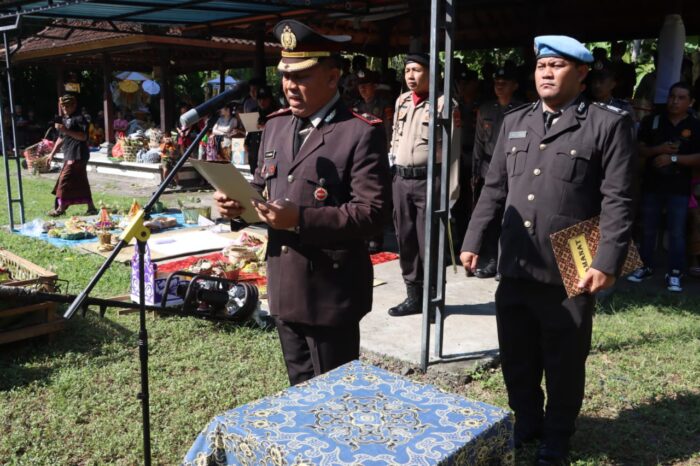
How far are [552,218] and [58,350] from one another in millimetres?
3555

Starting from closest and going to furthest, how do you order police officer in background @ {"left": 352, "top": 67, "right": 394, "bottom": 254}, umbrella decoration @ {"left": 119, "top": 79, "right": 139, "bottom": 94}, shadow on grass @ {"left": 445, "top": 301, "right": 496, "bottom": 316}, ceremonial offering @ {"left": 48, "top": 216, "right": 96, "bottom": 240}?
1. shadow on grass @ {"left": 445, "top": 301, "right": 496, "bottom": 316}
2. police officer in background @ {"left": 352, "top": 67, "right": 394, "bottom": 254}
3. ceremonial offering @ {"left": 48, "top": 216, "right": 96, "bottom": 240}
4. umbrella decoration @ {"left": 119, "top": 79, "right": 139, "bottom": 94}

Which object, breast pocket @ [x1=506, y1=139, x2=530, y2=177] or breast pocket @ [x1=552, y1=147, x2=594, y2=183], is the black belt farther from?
breast pocket @ [x1=552, y1=147, x2=594, y2=183]

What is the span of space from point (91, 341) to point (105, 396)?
968mm

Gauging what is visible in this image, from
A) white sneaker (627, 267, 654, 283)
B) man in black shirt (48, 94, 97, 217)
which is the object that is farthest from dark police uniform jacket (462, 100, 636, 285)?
man in black shirt (48, 94, 97, 217)

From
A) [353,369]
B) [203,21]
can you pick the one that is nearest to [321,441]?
[353,369]

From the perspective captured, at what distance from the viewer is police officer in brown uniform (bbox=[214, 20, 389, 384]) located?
2.42 metres

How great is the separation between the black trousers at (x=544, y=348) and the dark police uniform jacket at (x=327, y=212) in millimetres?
769

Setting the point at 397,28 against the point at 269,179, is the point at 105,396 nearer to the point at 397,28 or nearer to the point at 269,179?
the point at 269,179

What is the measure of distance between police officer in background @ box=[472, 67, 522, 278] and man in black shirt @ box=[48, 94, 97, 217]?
6236 mm

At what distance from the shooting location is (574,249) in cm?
277

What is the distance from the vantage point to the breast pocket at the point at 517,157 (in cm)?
294

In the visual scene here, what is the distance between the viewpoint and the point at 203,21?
951 cm

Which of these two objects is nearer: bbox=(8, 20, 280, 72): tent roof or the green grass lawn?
the green grass lawn

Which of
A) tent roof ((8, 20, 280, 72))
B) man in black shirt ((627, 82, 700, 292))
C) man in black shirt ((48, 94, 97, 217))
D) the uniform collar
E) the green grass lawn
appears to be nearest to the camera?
the uniform collar
